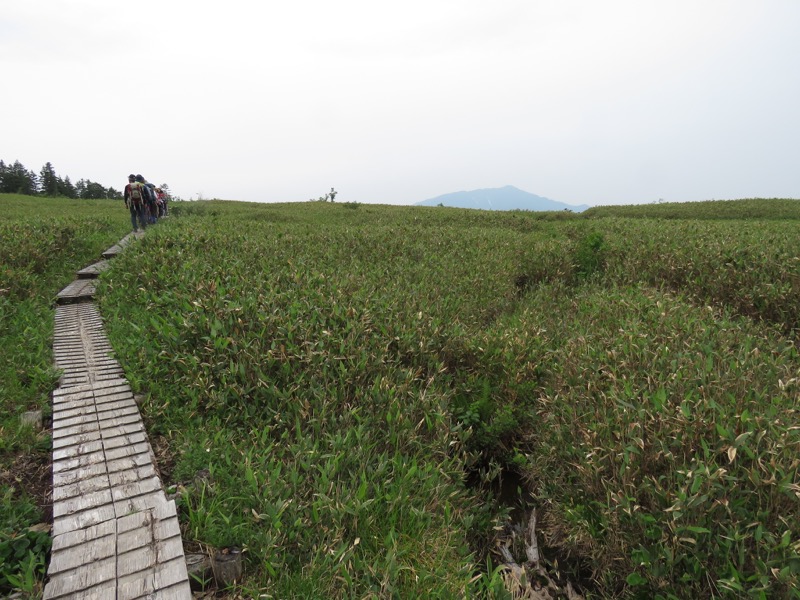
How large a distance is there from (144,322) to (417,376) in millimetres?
4540

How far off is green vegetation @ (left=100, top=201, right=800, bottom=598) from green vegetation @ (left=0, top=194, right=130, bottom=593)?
38.8 inches

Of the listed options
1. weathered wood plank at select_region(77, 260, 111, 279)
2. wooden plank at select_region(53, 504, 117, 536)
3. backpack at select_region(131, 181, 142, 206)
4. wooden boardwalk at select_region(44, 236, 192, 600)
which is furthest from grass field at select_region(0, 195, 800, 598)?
backpack at select_region(131, 181, 142, 206)

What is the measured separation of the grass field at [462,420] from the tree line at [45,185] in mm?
58727

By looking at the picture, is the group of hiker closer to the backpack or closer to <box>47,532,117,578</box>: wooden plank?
the backpack

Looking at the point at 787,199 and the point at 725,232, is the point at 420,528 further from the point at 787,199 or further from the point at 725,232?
the point at 787,199

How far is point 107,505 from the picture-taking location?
3566 mm

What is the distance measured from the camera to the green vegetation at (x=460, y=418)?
3.47 metres

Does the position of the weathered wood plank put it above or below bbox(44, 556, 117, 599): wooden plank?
above

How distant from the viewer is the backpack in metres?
15.9

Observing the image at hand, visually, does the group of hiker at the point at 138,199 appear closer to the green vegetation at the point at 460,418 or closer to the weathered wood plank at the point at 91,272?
the weathered wood plank at the point at 91,272

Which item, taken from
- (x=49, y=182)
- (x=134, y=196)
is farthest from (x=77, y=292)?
(x=49, y=182)

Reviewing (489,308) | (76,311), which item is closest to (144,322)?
(76,311)

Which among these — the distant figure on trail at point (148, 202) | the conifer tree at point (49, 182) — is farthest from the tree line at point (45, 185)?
the distant figure on trail at point (148, 202)

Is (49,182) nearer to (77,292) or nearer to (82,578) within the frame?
(77,292)
